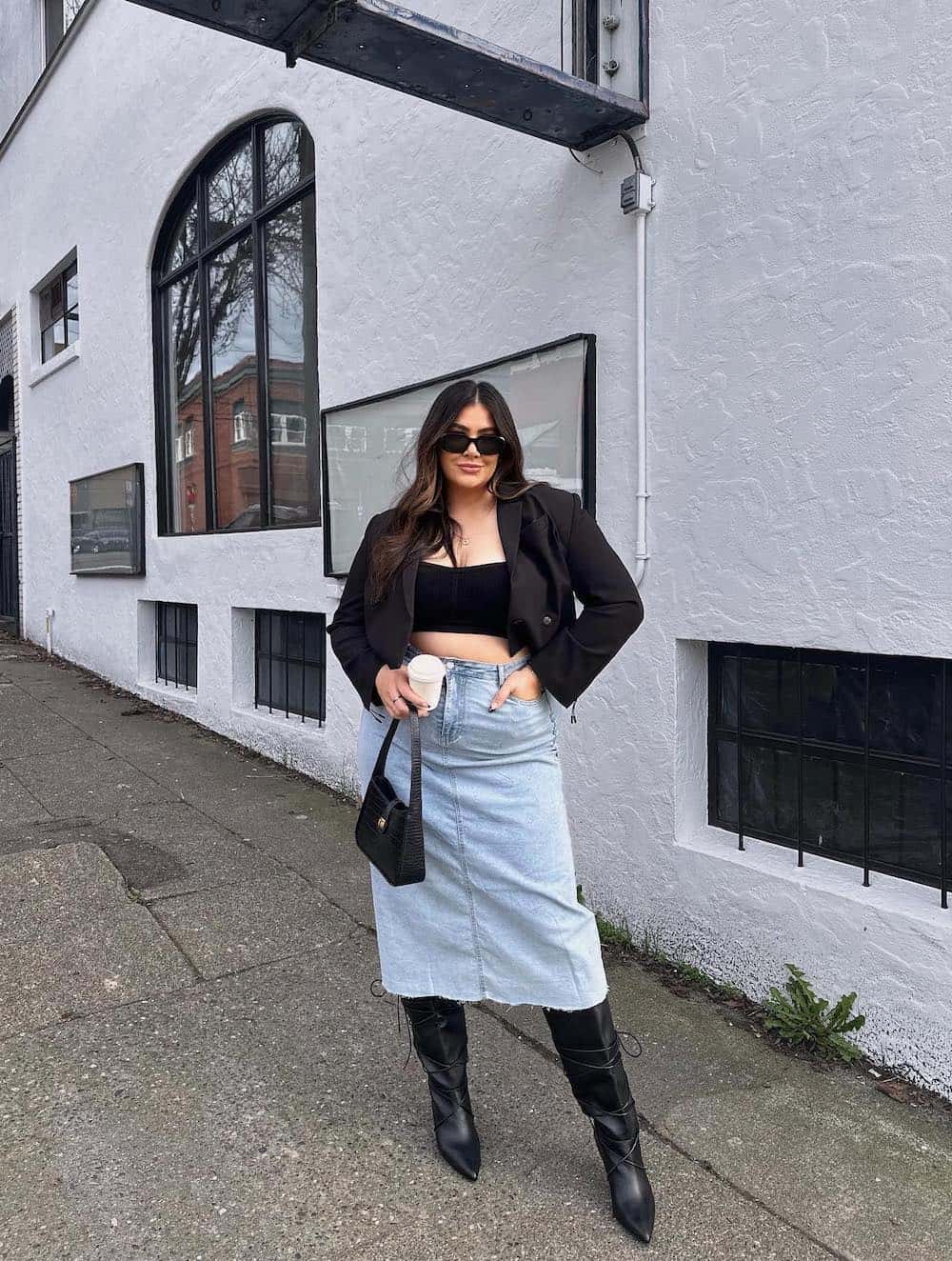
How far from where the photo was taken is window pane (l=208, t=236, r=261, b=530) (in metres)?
7.05

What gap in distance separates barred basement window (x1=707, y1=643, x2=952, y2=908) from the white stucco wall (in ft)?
0.26

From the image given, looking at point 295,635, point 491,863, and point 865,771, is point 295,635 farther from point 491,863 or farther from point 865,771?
point 491,863

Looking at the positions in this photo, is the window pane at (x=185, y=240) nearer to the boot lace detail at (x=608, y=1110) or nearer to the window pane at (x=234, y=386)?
the window pane at (x=234, y=386)

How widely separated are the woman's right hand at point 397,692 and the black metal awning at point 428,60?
1.98 m

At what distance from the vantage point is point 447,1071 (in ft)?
7.95

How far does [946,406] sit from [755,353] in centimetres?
70

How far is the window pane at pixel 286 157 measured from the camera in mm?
6211

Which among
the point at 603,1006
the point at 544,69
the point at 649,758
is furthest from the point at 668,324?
the point at 603,1006

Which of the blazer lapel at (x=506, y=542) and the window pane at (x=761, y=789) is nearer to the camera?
the blazer lapel at (x=506, y=542)

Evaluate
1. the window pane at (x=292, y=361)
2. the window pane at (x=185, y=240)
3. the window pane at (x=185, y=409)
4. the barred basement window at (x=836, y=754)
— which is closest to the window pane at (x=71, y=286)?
the window pane at (x=185, y=240)

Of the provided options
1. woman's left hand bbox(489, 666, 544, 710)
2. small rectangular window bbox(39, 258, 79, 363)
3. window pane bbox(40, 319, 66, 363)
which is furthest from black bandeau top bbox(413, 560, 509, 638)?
window pane bbox(40, 319, 66, 363)

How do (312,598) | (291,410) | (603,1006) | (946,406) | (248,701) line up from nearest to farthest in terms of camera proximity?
(603,1006), (946,406), (312,598), (291,410), (248,701)

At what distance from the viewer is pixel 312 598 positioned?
597 cm

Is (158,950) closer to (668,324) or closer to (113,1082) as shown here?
(113,1082)
